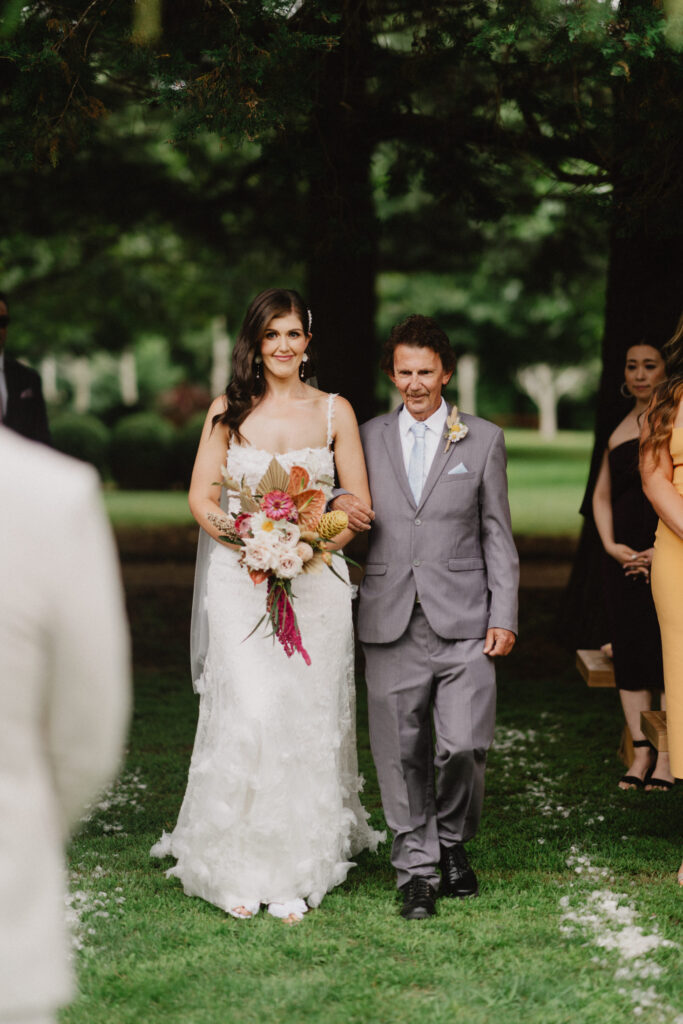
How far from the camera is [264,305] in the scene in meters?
5.46

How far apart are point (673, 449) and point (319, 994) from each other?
2.84m

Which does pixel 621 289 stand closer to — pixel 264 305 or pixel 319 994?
pixel 264 305

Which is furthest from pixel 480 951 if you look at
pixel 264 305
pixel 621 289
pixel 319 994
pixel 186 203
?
pixel 186 203

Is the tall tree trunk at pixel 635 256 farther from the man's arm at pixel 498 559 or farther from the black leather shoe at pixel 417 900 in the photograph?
the black leather shoe at pixel 417 900

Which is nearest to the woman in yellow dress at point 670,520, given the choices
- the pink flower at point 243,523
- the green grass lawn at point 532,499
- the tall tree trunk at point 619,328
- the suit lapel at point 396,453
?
the suit lapel at point 396,453

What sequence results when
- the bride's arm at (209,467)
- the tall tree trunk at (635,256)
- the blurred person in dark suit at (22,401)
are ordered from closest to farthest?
1. the bride's arm at (209,467)
2. the tall tree trunk at (635,256)
3. the blurred person in dark suit at (22,401)

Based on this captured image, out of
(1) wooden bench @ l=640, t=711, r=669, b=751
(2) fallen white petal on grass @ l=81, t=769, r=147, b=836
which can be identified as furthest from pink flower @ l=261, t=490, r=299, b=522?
(2) fallen white petal on grass @ l=81, t=769, r=147, b=836

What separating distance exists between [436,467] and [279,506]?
30.1 inches

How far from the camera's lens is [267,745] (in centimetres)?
519

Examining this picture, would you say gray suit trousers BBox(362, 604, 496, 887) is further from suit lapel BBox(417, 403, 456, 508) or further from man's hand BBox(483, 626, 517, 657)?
suit lapel BBox(417, 403, 456, 508)

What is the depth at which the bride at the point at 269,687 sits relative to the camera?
517 centimetres

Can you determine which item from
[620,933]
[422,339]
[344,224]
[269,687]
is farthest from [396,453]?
[344,224]

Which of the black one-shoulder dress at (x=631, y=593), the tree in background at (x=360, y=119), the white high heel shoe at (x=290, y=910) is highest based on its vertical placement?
the tree in background at (x=360, y=119)

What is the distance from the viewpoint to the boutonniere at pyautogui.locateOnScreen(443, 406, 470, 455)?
523 centimetres
